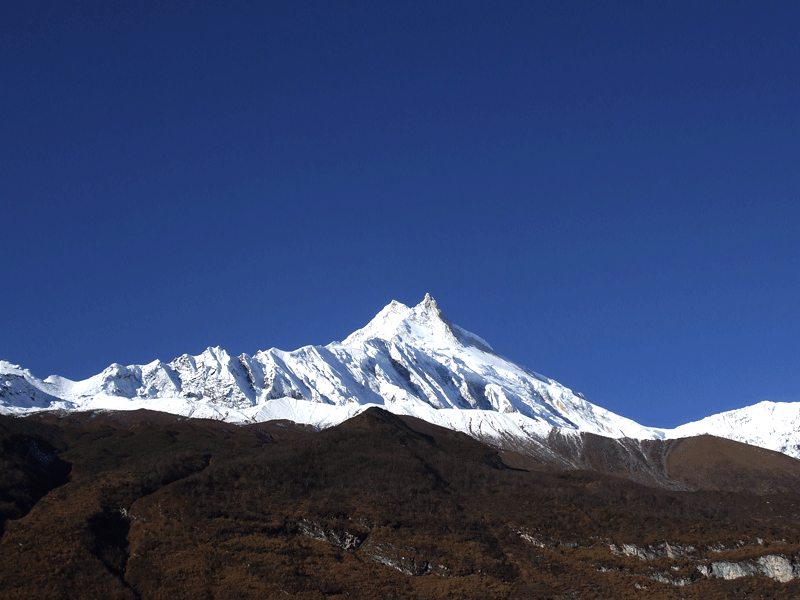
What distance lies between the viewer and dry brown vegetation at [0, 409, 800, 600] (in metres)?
83.4

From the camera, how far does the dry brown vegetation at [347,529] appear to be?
274 feet

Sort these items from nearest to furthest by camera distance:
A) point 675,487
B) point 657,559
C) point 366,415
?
point 657,559 → point 366,415 → point 675,487

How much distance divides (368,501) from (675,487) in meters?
123

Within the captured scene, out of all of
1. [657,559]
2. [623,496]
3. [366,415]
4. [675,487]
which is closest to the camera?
[657,559]

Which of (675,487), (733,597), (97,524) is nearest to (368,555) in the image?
(97,524)

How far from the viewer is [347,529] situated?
323ft

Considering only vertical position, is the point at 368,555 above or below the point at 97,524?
below

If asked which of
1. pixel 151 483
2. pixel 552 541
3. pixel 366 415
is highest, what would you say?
pixel 366 415

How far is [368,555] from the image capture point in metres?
93.4

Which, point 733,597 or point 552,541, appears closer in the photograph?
point 733,597

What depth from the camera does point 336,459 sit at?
430ft

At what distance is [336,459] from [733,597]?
70.6 meters

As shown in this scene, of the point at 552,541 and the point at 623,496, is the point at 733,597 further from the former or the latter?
the point at 623,496

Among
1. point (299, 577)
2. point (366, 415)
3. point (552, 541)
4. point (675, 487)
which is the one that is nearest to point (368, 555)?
point (299, 577)
